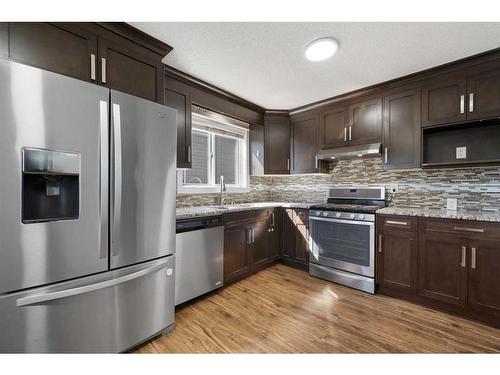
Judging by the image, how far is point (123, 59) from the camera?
5.58 feet

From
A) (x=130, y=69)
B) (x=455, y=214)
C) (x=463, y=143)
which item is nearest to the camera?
(x=130, y=69)

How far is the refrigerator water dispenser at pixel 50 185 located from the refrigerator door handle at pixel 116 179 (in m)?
0.19

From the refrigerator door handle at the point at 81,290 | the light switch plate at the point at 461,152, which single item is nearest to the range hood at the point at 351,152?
the light switch plate at the point at 461,152

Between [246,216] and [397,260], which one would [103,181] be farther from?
[397,260]

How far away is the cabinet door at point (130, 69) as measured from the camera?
160 cm

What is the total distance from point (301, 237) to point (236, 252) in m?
1.00

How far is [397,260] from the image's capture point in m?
2.36

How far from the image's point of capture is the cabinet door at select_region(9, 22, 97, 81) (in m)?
1.28

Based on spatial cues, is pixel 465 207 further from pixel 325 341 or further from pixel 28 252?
pixel 28 252

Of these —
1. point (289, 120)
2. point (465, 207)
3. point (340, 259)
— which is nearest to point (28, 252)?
point (340, 259)

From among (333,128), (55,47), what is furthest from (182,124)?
(333,128)

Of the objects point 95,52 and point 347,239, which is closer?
point 95,52

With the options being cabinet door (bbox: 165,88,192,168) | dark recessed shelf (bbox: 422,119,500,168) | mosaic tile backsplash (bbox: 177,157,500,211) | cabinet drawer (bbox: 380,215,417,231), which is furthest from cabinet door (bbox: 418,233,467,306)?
cabinet door (bbox: 165,88,192,168)

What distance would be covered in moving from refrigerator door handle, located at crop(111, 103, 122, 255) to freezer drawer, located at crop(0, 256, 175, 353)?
224mm
